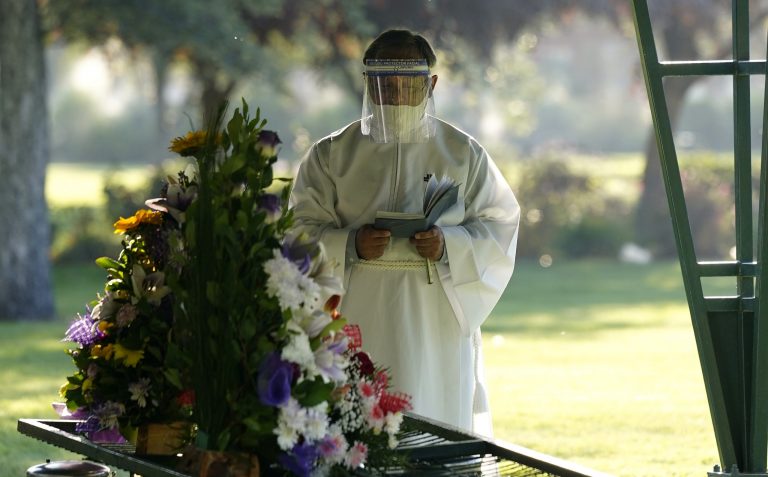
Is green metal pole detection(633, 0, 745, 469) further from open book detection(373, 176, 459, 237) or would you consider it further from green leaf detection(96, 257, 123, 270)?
green leaf detection(96, 257, 123, 270)

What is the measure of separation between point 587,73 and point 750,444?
70.8 meters

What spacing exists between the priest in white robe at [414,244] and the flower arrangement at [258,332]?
161 cm

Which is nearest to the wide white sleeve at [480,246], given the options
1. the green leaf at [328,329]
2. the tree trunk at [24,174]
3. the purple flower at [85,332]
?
the purple flower at [85,332]

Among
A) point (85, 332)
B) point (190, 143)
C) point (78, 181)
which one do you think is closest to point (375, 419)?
point (190, 143)

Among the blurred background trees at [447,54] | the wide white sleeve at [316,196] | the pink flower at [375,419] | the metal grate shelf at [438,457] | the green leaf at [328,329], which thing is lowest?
the metal grate shelf at [438,457]

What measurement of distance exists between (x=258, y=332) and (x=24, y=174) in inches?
513

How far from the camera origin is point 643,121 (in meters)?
64.8

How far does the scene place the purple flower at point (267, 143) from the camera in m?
3.69

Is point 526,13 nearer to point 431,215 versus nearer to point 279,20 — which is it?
point 279,20

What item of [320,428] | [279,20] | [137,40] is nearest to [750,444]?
[320,428]

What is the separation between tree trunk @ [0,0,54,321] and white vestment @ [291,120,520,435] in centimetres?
1079

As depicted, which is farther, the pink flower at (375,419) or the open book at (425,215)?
the open book at (425,215)

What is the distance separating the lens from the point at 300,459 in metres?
3.52

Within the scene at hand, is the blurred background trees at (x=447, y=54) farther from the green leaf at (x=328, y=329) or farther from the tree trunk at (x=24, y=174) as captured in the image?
the green leaf at (x=328, y=329)
